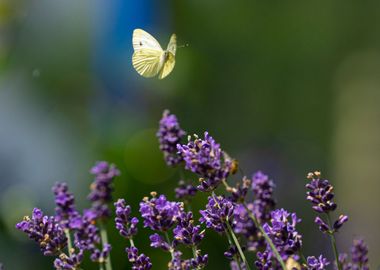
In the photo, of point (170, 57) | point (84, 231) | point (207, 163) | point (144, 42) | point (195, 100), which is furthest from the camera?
point (195, 100)

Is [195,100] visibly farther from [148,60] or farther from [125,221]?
[125,221]

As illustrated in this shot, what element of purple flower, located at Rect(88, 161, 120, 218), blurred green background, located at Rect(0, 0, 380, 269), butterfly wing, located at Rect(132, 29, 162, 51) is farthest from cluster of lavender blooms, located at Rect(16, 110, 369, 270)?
blurred green background, located at Rect(0, 0, 380, 269)

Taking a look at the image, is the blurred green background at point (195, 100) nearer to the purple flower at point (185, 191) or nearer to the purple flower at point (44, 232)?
the purple flower at point (185, 191)

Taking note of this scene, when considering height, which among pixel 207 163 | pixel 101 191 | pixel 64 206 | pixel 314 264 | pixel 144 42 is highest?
pixel 144 42

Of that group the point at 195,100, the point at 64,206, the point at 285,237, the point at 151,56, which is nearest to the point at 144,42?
the point at 151,56

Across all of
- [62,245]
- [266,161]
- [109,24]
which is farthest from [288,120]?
[62,245]
